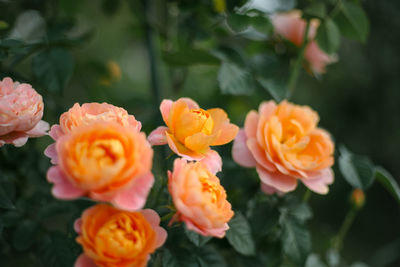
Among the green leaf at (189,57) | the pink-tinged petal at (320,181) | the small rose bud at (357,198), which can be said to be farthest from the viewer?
the small rose bud at (357,198)

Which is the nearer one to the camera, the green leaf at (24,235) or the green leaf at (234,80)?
the green leaf at (24,235)

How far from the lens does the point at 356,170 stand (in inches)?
25.8

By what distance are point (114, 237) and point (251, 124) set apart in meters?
0.31

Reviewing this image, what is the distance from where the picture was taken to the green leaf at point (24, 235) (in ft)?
1.75

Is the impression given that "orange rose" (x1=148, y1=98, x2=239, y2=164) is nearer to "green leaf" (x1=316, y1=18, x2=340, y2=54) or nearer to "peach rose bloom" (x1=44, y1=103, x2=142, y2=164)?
"peach rose bloom" (x1=44, y1=103, x2=142, y2=164)

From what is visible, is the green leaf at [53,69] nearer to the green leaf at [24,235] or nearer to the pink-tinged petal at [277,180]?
the green leaf at [24,235]

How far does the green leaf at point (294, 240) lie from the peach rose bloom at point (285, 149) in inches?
3.0

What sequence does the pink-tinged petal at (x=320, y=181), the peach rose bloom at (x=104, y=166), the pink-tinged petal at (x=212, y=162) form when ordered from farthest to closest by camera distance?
the pink-tinged petal at (x=320, y=181)
the pink-tinged petal at (x=212, y=162)
the peach rose bloom at (x=104, y=166)

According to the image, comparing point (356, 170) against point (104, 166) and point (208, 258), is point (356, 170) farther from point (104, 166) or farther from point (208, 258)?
point (104, 166)

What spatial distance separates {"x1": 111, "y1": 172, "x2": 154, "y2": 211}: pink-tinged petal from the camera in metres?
0.35

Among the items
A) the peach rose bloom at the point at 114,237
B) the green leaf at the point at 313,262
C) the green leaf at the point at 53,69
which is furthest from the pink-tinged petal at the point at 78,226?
the green leaf at the point at 313,262

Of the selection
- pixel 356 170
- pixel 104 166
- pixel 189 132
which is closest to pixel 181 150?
pixel 189 132

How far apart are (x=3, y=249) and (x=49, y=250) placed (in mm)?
142

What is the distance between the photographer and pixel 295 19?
83 cm
